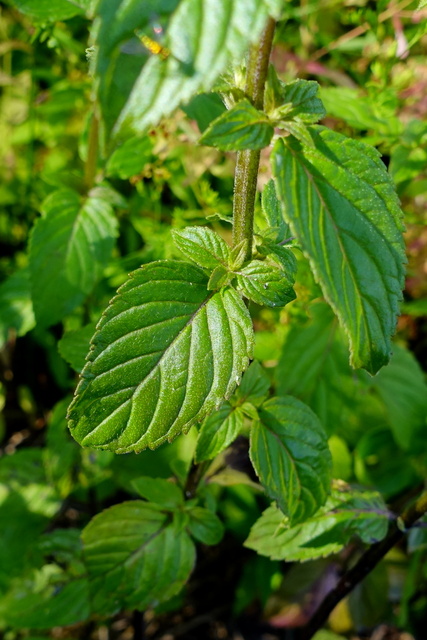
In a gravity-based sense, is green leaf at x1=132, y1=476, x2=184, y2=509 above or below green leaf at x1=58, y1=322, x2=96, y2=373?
below

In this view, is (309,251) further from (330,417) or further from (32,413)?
(32,413)

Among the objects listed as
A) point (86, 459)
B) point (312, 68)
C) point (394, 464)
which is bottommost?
→ point (394, 464)

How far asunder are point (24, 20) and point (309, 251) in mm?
1986

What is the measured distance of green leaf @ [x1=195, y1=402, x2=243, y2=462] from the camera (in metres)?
1.00

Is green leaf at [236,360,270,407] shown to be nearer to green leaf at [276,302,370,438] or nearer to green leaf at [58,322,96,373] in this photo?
green leaf at [58,322,96,373]

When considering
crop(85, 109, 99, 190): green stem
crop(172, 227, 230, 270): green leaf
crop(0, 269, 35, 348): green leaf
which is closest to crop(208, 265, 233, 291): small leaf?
crop(172, 227, 230, 270): green leaf

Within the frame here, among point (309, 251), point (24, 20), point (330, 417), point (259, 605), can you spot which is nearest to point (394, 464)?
point (330, 417)

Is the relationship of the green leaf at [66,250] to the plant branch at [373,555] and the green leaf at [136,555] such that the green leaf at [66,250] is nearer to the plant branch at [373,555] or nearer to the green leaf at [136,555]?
the green leaf at [136,555]

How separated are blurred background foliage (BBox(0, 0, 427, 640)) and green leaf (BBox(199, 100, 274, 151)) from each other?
0.58 m

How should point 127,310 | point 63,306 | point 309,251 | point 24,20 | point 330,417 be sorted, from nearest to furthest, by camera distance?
point 309,251 → point 127,310 → point 63,306 → point 330,417 → point 24,20

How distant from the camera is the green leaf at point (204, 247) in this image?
2.92ft

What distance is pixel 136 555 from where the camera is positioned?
1.20m

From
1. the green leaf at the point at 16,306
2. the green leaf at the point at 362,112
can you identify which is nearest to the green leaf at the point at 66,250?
the green leaf at the point at 16,306

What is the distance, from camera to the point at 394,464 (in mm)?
1855
